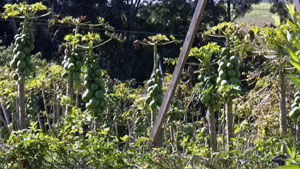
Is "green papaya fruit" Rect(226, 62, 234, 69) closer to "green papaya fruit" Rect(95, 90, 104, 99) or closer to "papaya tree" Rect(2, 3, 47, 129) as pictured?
"green papaya fruit" Rect(95, 90, 104, 99)

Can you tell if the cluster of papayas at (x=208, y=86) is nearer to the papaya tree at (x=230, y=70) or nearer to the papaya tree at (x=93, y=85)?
the papaya tree at (x=230, y=70)

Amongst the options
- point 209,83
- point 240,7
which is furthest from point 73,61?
point 240,7

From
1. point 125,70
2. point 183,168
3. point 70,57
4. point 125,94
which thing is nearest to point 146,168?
point 183,168

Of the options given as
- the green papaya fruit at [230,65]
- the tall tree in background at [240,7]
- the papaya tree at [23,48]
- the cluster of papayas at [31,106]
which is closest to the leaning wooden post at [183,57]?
the green papaya fruit at [230,65]

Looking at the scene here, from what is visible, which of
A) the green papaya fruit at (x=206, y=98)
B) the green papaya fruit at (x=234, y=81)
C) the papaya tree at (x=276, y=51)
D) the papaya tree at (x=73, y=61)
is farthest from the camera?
the papaya tree at (x=73, y=61)

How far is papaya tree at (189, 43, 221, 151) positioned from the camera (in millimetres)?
5215

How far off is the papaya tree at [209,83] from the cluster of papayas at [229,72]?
0.12 meters

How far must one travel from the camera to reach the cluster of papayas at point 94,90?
5652 mm

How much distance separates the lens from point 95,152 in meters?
3.76

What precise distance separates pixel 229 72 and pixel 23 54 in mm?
2238

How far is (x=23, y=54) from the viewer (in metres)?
5.96

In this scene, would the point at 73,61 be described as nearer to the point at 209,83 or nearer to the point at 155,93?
the point at 155,93

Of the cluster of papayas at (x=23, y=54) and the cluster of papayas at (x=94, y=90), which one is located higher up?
the cluster of papayas at (x=23, y=54)

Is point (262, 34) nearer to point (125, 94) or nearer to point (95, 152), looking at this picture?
point (95, 152)
